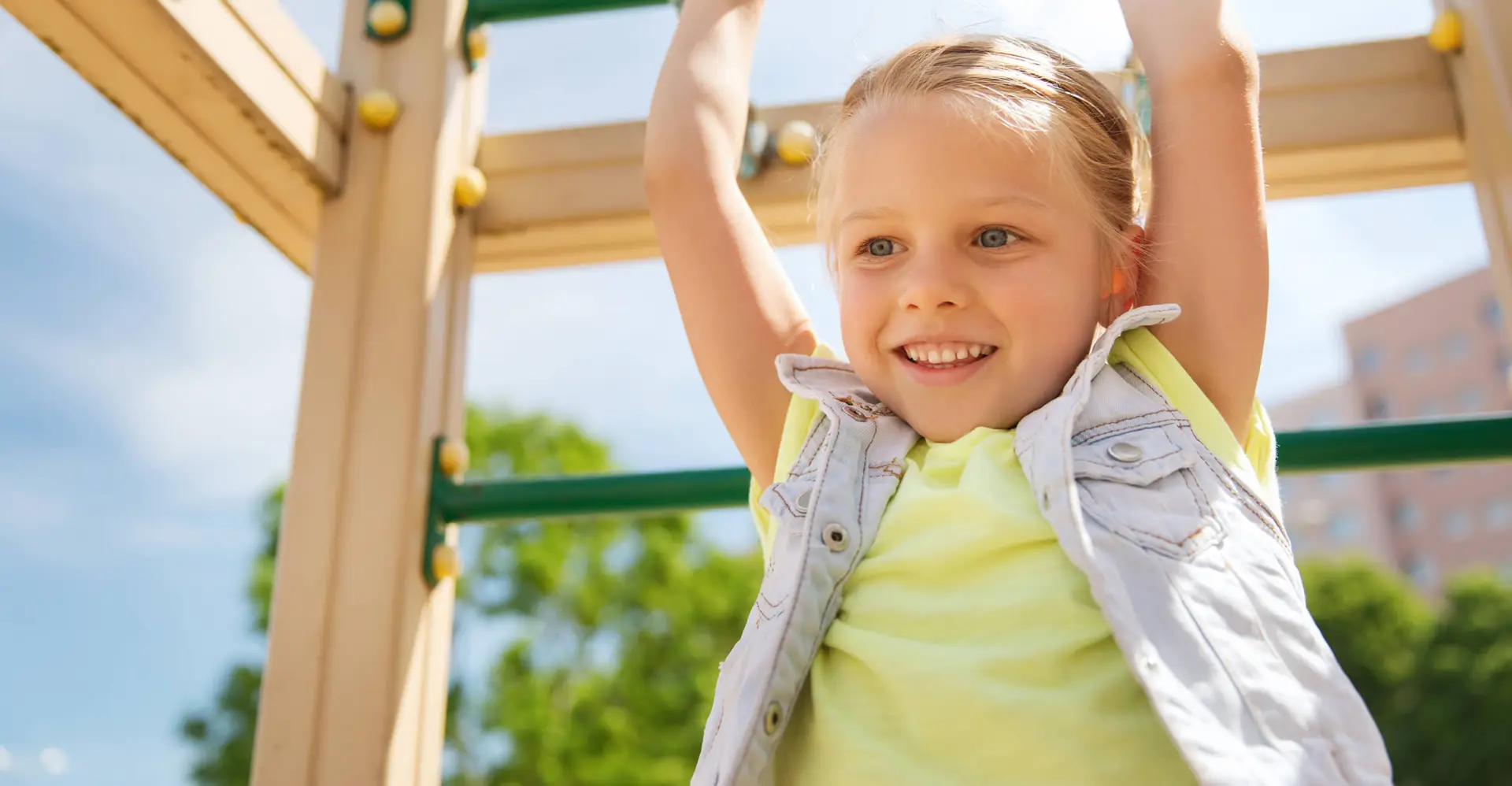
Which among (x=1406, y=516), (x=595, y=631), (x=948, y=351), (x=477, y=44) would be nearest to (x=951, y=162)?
(x=948, y=351)

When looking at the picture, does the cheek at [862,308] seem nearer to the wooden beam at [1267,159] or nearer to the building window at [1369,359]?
the wooden beam at [1267,159]

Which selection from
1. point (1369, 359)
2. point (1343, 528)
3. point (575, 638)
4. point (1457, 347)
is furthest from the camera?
point (1369, 359)

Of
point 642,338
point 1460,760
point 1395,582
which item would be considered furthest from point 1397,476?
point 642,338

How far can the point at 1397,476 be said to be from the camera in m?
31.1

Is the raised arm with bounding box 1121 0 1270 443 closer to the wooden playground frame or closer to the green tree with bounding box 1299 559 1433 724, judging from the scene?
the wooden playground frame

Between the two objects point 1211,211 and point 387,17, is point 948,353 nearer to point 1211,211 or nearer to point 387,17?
point 1211,211

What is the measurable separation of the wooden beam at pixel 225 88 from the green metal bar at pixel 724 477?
41 cm

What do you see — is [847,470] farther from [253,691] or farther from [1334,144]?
[253,691]

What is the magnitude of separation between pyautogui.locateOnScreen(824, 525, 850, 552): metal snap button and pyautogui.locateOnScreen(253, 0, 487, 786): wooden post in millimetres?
594

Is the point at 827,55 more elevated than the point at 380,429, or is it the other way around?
the point at 827,55

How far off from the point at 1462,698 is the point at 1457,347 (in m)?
14.7

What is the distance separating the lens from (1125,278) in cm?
104

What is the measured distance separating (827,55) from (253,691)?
12226mm

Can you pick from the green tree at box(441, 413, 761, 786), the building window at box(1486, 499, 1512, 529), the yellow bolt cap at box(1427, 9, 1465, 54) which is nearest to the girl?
the yellow bolt cap at box(1427, 9, 1465, 54)
